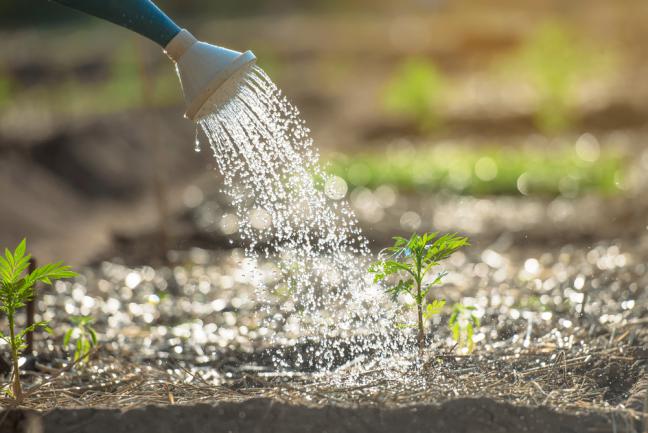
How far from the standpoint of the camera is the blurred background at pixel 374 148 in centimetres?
861

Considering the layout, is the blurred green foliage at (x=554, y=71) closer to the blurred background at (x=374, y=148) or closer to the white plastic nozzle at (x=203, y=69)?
the blurred background at (x=374, y=148)

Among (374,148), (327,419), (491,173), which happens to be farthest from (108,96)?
(327,419)

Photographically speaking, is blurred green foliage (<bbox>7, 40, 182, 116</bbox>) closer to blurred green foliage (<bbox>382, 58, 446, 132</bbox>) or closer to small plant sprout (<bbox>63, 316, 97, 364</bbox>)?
blurred green foliage (<bbox>382, 58, 446, 132</bbox>)

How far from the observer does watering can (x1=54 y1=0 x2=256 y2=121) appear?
3494mm

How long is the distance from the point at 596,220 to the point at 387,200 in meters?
2.36

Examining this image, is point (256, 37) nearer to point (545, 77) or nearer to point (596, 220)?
point (545, 77)

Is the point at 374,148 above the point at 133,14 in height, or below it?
above

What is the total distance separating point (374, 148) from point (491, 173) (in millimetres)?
3719

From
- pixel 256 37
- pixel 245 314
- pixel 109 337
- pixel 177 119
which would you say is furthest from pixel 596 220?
pixel 256 37

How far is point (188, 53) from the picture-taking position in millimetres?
3535

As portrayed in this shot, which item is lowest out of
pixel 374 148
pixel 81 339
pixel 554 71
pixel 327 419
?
pixel 327 419

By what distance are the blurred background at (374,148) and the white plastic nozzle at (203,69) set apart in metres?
3.61

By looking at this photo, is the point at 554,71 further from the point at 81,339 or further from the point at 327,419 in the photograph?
the point at 327,419

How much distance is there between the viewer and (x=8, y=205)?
347 inches
